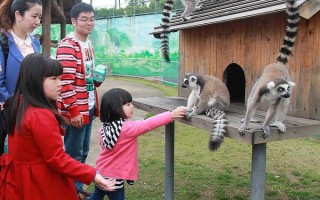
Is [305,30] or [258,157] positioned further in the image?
[305,30]

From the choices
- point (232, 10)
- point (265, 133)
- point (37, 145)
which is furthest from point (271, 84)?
point (37, 145)

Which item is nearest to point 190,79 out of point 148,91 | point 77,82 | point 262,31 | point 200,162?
point 262,31

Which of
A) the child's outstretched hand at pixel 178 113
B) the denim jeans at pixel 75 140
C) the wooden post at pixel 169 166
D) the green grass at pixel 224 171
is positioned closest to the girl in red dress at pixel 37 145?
the child's outstretched hand at pixel 178 113

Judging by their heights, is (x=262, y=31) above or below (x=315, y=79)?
above

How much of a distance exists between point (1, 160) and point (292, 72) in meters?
2.08

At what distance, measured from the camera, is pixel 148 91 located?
13.7 m

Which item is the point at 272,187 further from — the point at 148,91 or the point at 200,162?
the point at 148,91

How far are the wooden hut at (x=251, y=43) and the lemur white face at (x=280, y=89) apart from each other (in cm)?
47

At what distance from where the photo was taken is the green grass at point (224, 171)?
4.31 metres

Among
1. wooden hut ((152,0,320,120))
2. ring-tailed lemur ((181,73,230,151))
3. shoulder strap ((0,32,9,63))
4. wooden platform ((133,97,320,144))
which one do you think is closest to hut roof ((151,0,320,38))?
wooden hut ((152,0,320,120))

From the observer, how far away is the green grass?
170 inches

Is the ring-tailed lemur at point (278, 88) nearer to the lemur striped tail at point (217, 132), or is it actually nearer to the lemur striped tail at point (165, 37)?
the lemur striped tail at point (217, 132)

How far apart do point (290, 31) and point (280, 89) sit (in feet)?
1.66

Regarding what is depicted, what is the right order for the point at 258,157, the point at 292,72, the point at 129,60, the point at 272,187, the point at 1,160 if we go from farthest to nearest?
the point at 129,60 → the point at 272,187 → the point at 292,72 → the point at 258,157 → the point at 1,160
